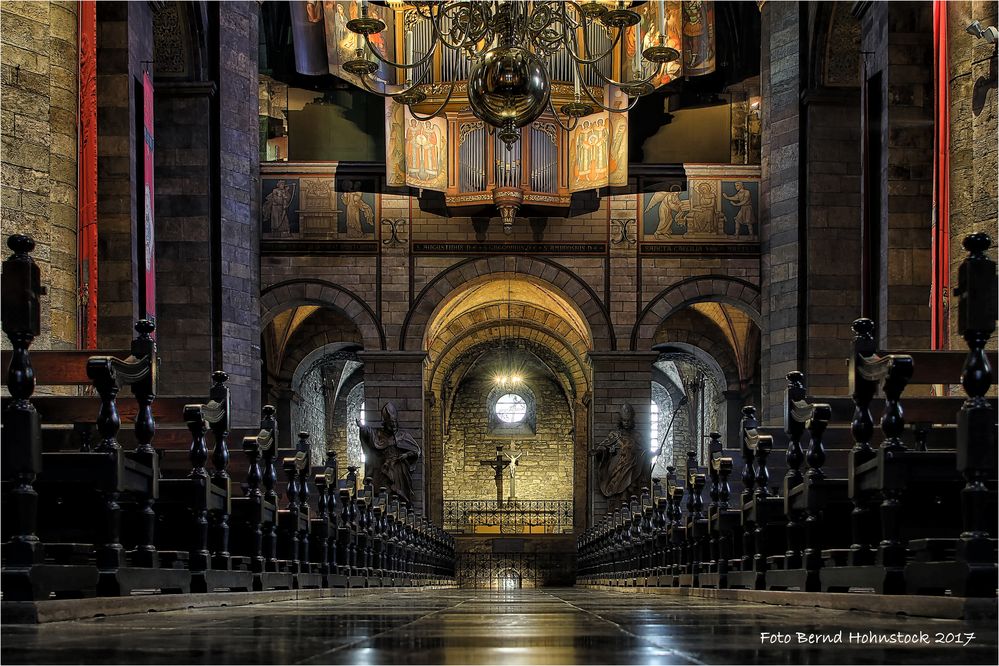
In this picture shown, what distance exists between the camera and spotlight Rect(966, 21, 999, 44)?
11.0m

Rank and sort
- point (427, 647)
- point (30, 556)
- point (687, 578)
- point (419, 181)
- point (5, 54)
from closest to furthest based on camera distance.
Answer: point (427, 647)
point (30, 556)
point (5, 54)
point (687, 578)
point (419, 181)

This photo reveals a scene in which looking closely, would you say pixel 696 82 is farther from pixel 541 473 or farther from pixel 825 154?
pixel 541 473

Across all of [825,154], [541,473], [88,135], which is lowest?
[541,473]

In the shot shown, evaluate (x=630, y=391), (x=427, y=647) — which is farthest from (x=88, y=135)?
(x=630, y=391)

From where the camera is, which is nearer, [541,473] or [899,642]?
[899,642]

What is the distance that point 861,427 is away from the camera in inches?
223

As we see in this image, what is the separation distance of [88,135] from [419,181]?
470 inches

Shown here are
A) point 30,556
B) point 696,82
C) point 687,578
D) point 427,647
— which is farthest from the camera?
point 696,82

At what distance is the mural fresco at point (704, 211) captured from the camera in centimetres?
2328

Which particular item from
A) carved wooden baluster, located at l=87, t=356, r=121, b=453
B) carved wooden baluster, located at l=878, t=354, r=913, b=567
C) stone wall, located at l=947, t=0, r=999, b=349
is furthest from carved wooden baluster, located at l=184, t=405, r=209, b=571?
stone wall, located at l=947, t=0, r=999, b=349

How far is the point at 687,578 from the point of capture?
1091 cm

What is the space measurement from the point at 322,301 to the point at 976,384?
63.6ft

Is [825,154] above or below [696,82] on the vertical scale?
below

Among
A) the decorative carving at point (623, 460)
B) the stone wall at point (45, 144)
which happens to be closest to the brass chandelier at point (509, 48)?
the stone wall at point (45, 144)
